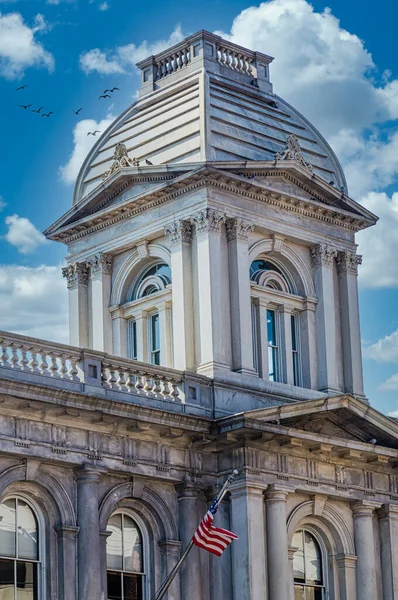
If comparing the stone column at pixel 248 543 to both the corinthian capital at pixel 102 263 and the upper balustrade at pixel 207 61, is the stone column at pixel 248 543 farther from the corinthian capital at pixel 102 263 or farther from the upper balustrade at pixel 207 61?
the upper balustrade at pixel 207 61

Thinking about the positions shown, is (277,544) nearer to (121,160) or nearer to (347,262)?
(347,262)

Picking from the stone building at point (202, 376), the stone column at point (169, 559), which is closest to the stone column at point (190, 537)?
the stone building at point (202, 376)

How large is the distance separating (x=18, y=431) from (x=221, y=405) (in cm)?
632

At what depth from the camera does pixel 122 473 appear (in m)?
37.9

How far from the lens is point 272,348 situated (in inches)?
A: 1752

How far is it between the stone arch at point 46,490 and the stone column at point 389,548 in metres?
9.18

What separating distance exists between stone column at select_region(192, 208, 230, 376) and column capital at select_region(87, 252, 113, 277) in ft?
11.4

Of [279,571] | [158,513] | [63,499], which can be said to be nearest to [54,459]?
[63,499]

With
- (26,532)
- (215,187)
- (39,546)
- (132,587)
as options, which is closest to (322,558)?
(132,587)

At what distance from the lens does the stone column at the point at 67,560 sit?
36094 millimetres

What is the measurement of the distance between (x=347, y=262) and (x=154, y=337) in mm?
5809

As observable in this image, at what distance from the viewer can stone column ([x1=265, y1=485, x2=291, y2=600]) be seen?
3891cm

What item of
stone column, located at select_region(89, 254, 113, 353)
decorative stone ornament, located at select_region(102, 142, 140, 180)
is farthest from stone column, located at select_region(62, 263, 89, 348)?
decorative stone ornament, located at select_region(102, 142, 140, 180)

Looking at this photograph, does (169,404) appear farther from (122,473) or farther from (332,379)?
(332,379)
